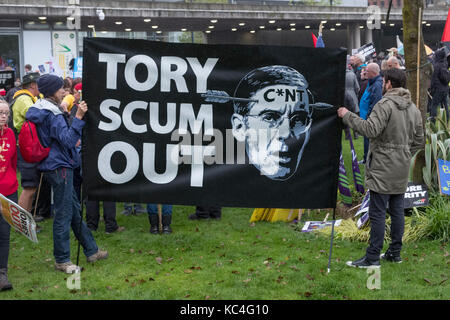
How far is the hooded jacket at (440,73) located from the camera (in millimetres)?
14750

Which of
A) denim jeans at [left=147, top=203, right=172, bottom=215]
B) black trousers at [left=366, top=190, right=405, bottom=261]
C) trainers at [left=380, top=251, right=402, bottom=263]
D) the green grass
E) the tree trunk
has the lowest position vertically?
the green grass

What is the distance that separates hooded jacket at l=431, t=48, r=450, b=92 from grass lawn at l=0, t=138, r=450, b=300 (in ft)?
30.2

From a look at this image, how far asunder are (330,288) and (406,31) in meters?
4.01

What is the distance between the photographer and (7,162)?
5379 millimetres

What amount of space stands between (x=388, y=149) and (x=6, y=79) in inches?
391

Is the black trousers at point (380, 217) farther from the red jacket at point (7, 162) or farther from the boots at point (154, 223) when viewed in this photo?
the red jacket at point (7, 162)

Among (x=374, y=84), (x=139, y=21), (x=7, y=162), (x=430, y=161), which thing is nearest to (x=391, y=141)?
(x=430, y=161)

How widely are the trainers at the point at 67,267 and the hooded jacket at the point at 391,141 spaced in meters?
3.34

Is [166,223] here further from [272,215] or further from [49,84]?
[49,84]

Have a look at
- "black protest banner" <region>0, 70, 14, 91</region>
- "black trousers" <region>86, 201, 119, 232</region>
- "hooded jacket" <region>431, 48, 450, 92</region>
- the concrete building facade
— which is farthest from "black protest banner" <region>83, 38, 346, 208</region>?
the concrete building facade

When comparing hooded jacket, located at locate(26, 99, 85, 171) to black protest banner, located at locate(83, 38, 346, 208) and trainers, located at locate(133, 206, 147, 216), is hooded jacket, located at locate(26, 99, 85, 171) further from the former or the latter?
trainers, located at locate(133, 206, 147, 216)

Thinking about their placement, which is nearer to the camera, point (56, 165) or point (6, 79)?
point (56, 165)

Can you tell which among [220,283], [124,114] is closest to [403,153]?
[220,283]

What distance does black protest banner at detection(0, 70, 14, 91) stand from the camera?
40.9 ft
